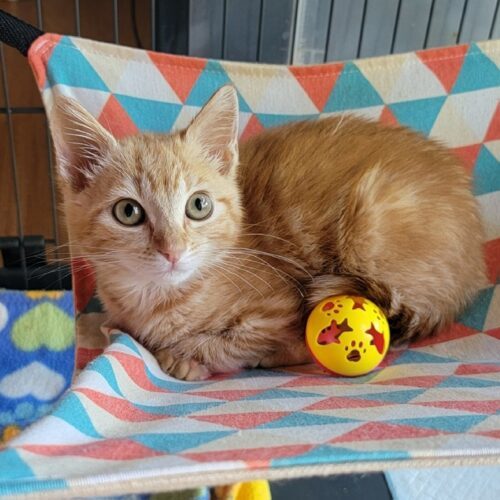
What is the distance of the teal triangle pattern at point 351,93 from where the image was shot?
1515 mm

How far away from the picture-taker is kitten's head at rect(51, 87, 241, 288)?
3.47 ft

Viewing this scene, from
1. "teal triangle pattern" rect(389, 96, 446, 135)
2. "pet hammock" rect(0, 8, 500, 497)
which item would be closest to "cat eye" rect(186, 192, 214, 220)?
"pet hammock" rect(0, 8, 500, 497)

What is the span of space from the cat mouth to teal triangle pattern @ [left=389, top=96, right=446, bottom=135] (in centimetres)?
73

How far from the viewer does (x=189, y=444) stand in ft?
2.33

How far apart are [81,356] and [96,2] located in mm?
2065

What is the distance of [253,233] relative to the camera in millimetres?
1256

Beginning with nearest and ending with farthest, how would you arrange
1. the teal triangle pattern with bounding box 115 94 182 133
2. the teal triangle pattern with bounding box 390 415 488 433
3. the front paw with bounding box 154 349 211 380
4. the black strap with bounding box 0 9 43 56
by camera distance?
the teal triangle pattern with bounding box 390 415 488 433, the front paw with bounding box 154 349 211 380, the black strap with bounding box 0 9 43 56, the teal triangle pattern with bounding box 115 94 182 133

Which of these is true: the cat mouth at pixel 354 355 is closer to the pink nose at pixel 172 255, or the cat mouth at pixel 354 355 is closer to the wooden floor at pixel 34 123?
the pink nose at pixel 172 255

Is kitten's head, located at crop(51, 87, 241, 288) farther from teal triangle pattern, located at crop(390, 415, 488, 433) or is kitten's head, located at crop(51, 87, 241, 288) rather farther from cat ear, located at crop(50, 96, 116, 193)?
teal triangle pattern, located at crop(390, 415, 488, 433)

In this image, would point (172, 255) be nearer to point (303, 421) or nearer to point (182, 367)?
point (182, 367)

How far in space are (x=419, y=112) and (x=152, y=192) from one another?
2.70 ft

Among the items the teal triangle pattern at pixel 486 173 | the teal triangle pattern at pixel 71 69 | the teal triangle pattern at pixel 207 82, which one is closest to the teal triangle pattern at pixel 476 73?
the teal triangle pattern at pixel 486 173

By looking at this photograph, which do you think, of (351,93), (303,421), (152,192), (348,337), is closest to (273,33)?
(351,93)

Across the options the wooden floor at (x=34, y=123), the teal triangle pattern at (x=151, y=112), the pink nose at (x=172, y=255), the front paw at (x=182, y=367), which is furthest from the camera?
the wooden floor at (x=34, y=123)
